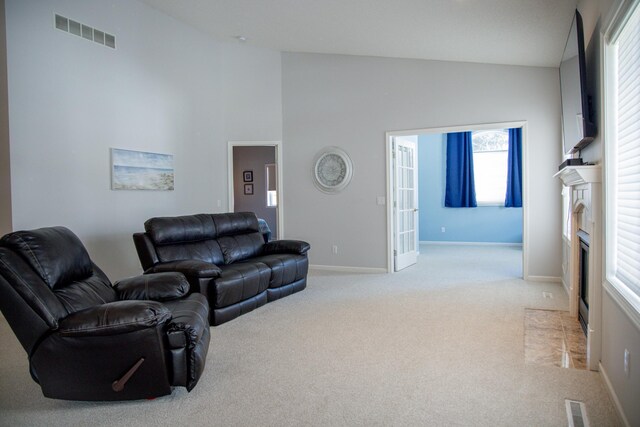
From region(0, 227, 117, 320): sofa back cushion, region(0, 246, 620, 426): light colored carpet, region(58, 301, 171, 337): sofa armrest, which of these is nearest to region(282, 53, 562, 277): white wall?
region(0, 246, 620, 426): light colored carpet

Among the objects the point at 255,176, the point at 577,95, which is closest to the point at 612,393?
the point at 577,95

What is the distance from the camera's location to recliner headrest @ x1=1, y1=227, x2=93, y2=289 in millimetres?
→ 2367

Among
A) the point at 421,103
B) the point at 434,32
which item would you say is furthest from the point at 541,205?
the point at 434,32

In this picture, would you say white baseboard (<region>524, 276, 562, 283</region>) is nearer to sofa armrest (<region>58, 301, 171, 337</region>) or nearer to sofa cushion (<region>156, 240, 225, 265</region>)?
sofa cushion (<region>156, 240, 225, 265</region>)

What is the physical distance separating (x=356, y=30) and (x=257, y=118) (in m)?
2.23

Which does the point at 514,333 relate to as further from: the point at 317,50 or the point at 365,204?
the point at 317,50

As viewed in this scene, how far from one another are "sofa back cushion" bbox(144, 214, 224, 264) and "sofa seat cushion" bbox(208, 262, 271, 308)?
0.29 m

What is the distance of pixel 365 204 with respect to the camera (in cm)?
648

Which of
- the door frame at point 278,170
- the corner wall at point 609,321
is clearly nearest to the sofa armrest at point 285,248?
the door frame at point 278,170

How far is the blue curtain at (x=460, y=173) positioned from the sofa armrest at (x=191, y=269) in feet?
23.2

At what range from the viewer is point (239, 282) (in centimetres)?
410

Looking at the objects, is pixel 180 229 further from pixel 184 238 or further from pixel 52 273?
pixel 52 273

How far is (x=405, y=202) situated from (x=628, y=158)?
456 centimetres

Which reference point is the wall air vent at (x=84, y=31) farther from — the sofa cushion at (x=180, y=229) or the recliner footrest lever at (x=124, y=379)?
the recliner footrest lever at (x=124, y=379)
